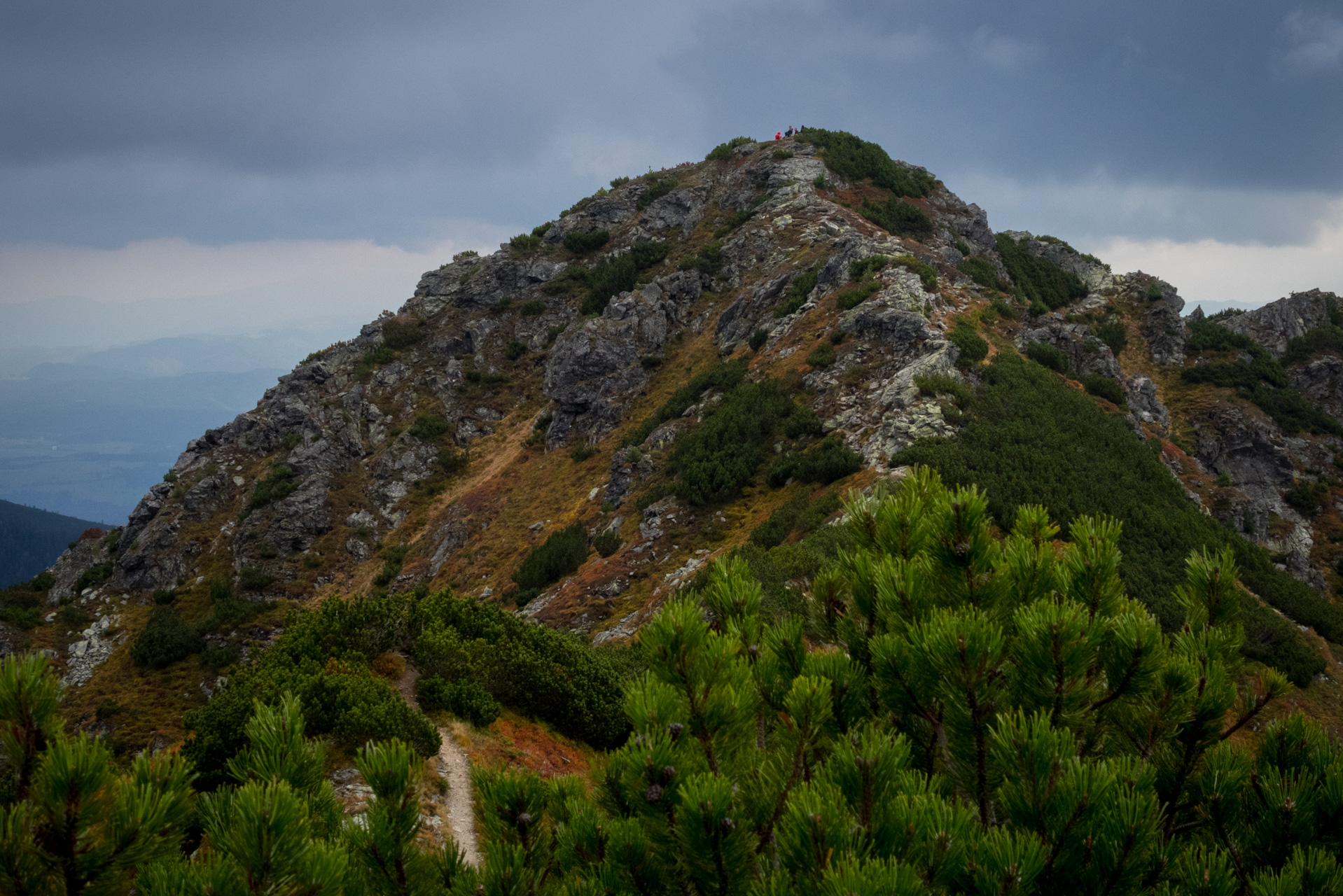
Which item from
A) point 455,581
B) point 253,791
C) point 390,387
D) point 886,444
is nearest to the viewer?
point 253,791

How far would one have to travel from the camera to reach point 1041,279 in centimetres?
4266

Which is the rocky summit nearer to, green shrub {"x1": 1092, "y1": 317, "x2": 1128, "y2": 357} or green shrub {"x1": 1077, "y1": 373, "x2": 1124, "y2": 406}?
green shrub {"x1": 1077, "y1": 373, "x2": 1124, "y2": 406}

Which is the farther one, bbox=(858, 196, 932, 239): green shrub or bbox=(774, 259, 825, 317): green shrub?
bbox=(858, 196, 932, 239): green shrub

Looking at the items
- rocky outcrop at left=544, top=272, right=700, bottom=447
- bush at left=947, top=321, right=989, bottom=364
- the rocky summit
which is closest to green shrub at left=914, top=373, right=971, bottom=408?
the rocky summit

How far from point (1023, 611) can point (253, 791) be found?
337 cm

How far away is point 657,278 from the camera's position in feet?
131

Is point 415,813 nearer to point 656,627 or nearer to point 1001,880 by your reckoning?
point 656,627

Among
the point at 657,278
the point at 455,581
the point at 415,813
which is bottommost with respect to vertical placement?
the point at 455,581

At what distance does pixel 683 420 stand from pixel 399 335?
23419 millimetres

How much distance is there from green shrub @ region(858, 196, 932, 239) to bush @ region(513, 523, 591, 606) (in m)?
27.4

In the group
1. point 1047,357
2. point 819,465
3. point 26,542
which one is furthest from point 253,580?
point 26,542

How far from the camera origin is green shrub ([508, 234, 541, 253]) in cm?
4778

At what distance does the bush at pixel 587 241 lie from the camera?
46031 millimetres

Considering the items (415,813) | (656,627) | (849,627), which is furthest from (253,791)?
(849,627)
